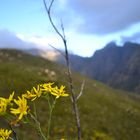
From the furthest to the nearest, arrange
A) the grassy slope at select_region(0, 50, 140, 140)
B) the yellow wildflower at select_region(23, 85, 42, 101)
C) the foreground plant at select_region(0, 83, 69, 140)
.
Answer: the grassy slope at select_region(0, 50, 140, 140) < the yellow wildflower at select_region(23, 85, 42, 101) < the foreground plant at select_region(0, 83, 69, 140)

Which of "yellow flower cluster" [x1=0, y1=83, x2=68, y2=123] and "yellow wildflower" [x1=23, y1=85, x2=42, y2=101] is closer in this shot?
"yellow flower cluster" [x1=0, y1=83, x2=68, y2=123]

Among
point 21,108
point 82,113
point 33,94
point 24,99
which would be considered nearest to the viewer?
point 21,108

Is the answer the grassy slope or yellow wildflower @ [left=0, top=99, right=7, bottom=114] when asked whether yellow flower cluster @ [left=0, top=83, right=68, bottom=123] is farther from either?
the grassy slope

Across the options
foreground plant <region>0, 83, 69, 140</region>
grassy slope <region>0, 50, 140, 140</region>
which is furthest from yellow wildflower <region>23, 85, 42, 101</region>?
grassy slope <region>0, 50, 140, 140</region>

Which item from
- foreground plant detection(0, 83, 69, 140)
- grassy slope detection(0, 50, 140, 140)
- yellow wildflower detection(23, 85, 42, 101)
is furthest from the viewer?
grassy slope detection(0, 50, 140, 140)

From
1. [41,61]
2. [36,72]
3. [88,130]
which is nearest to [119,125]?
[88,130]

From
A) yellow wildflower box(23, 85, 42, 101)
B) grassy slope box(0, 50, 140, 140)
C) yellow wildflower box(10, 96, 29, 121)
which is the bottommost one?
yellow wildflower box(10, 96, 29, 121)

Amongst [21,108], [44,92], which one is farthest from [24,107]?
[44,92]

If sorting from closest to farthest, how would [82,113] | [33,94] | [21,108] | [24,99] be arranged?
[21,108] < [24,99] < [33,94] < [82,113]

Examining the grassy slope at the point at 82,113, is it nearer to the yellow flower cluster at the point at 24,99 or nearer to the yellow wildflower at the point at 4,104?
the yellow flower cluster at the point at 24,99

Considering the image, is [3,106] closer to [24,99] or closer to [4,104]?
[4,104]

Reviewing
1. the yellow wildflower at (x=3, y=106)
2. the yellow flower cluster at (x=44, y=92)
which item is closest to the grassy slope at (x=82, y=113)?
the yellow flower cluster at (x=44, y=92)

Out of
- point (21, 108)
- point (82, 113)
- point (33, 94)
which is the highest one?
point (82, 113)

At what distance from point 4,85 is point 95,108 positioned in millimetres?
14995
